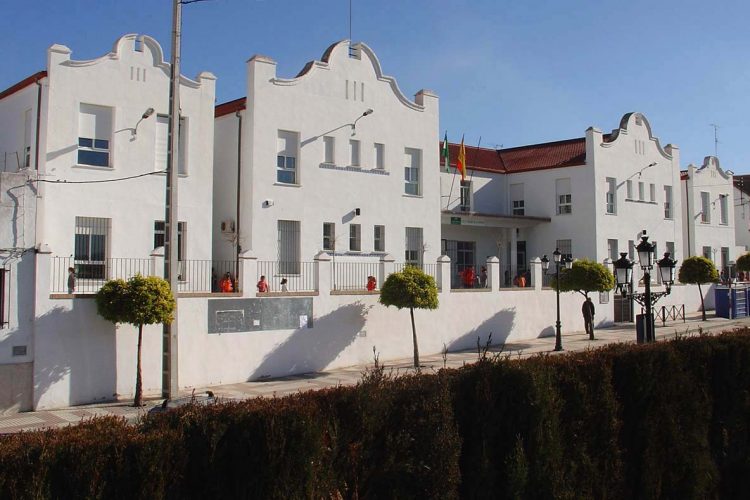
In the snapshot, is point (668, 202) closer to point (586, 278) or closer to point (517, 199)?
point (517, 199)

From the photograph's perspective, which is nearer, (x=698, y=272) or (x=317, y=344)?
(x=317, y=344)

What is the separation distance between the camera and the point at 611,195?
124 ft

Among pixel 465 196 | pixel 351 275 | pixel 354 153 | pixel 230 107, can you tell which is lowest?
pixel 351 275

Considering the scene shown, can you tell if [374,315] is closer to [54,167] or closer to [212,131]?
[212,131]

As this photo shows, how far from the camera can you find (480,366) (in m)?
6.98

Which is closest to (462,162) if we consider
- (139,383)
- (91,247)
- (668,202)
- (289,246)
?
(289,246)

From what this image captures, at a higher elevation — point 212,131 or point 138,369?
point 212,131

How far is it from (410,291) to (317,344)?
125 inches

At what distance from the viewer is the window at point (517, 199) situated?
127 feet

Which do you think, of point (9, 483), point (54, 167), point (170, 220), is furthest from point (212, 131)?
point (9, 483)

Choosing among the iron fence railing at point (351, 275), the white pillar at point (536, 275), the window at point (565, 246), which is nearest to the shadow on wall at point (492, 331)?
the white pillar at point (536, 275)

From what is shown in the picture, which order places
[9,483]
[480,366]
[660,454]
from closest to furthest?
[9,483] → [480,366] → [660,454]

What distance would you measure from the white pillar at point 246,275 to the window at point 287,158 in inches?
219

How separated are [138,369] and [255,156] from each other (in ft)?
31.2
